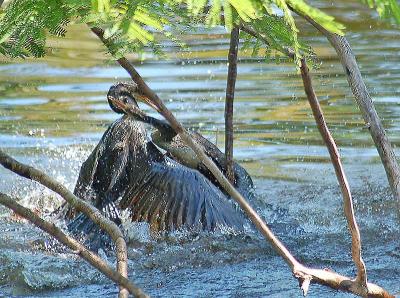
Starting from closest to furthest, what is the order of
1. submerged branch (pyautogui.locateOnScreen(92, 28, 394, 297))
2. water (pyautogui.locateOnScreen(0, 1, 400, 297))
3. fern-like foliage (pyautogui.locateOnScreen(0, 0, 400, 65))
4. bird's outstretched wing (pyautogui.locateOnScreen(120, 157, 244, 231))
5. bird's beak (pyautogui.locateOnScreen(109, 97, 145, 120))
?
fern-like foliage (pyautogui.locateOnScreen(0, 0, 400, 65)) < submerged branch (pyautogui.locateOnScreen(92, 28, 394, 297)) < water (pyautogui.locateOnScreen(0, 1, 400, 297)) < bird's outstretched wing (pyautogui.locateOnScreen(120, 157, 244, 231)) < bird's beak (pyautogui.locateOnScreen(109, 97, 145, 120))

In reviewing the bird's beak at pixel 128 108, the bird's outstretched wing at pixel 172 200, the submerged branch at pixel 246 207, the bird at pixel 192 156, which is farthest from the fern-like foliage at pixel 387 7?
the bird at pixel 192 156

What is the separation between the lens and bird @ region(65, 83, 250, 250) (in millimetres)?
5406

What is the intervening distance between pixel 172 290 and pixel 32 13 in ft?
7.39

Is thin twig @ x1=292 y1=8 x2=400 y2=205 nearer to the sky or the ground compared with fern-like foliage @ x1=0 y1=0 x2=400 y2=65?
nearer to the ground

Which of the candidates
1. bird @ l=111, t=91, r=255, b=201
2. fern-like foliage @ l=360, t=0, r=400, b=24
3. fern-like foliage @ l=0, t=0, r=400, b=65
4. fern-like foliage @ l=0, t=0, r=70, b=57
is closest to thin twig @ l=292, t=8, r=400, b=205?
fern-like foliage @ l=0, t=0, r=400, b=65

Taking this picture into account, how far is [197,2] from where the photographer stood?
2.32 m

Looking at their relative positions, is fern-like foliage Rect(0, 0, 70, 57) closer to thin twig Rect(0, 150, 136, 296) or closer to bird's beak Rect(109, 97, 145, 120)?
thin twig Rect(0, 150, 136, 296)

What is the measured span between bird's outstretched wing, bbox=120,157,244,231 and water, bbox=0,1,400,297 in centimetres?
9

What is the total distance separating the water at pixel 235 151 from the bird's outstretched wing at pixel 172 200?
0.29 ft

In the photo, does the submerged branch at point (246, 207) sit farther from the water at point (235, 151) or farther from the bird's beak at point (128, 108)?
the bird's beak at point (128, 108)

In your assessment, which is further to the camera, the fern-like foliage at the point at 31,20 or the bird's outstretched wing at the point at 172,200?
the bird's outstretched wing at the point at 172,200

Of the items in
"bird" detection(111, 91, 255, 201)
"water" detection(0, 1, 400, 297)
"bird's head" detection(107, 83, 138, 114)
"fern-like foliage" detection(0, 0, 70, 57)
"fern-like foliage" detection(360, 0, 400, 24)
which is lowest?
"water" detection(0, 1, 400, 297)

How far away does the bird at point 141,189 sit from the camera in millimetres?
5406

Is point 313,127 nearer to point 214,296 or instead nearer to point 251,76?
point 251,76
